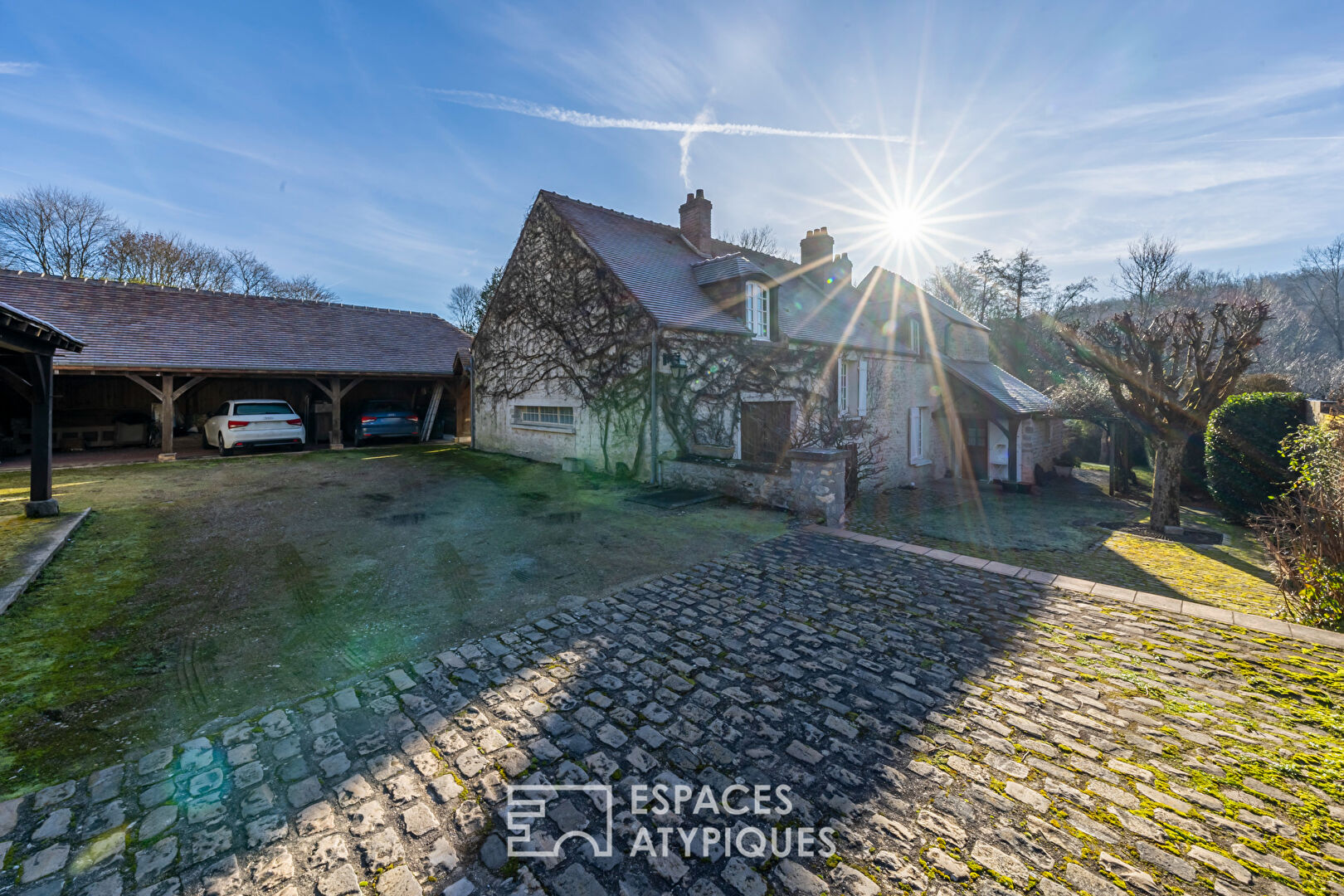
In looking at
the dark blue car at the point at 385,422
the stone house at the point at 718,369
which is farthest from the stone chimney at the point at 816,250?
the dark blue car at the point at 385,422

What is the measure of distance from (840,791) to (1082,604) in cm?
398

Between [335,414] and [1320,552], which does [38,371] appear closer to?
[335,414]

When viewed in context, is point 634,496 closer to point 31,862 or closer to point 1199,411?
point 31,862

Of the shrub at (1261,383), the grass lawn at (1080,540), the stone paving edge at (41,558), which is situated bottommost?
the grass lawn at (1080,540)

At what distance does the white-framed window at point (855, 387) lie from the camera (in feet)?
44.6

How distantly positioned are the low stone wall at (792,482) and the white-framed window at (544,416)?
463 cm

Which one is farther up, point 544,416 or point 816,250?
point 816,250

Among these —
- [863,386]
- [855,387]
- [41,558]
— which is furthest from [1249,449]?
[41,558]

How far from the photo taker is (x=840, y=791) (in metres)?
2.53

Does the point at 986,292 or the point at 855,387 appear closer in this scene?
the point at 855,387

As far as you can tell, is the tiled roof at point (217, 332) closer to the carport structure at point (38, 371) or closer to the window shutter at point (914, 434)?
the carport structure at point (38, 371)

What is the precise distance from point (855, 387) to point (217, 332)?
62.3 feet

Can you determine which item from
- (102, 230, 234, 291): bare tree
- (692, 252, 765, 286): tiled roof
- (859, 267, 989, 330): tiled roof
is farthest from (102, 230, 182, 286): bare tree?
(859, 267, 989, 330): tiled roof

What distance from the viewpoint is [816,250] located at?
1848cm
